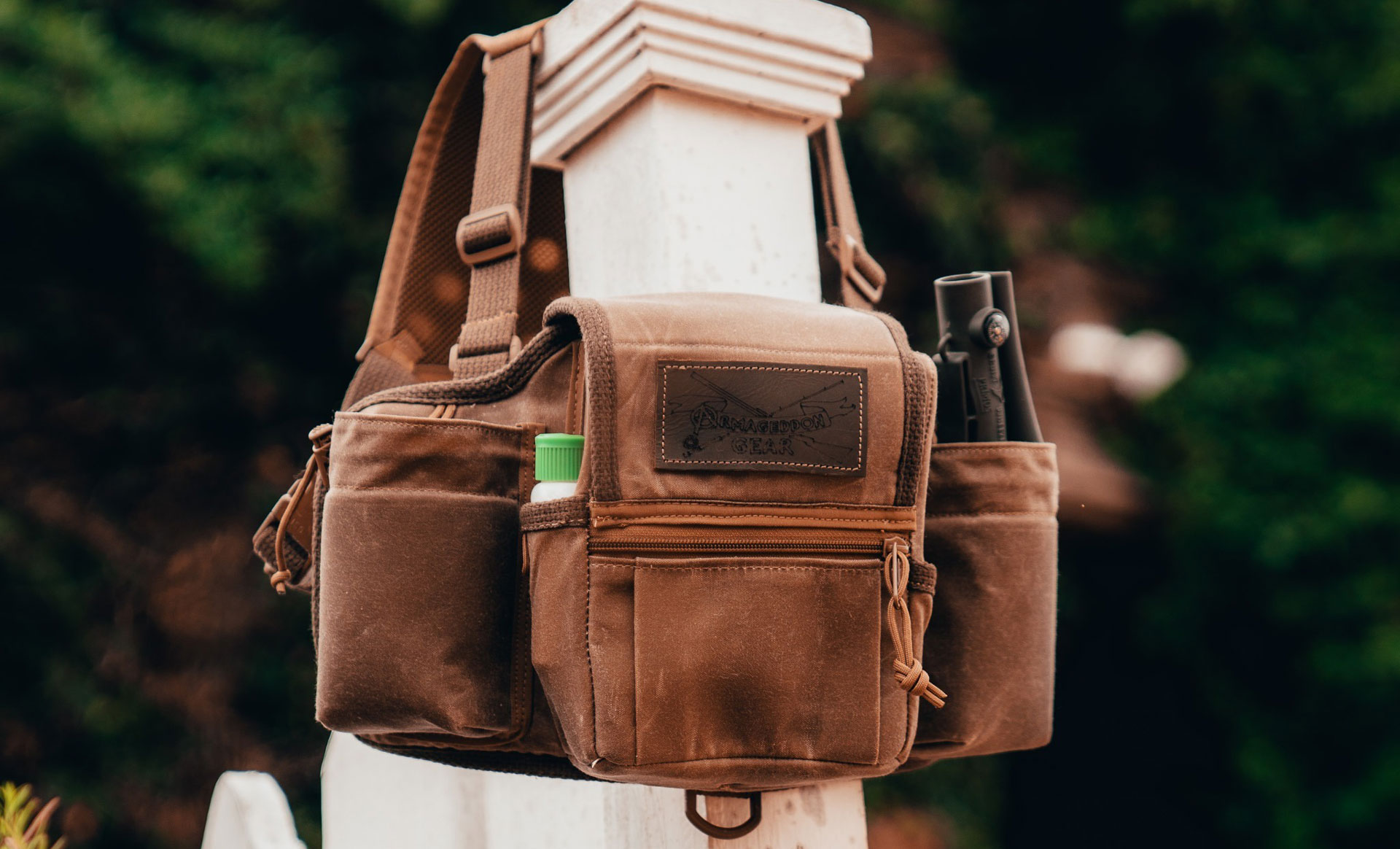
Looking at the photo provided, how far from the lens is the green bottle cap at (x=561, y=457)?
0.90 metres

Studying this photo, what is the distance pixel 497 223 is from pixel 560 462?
0.32 metres

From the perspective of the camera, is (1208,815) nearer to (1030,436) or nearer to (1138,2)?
(1138,2)

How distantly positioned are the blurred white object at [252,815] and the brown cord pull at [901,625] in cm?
69

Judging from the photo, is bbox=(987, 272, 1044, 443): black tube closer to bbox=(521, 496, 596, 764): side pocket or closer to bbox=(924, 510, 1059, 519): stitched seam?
bbox=(924, 510, 1059, 519): stitched seam

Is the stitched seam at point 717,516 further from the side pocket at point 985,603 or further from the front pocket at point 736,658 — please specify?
the side pocket at point 985,603

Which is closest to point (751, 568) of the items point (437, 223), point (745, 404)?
point (745, 404)

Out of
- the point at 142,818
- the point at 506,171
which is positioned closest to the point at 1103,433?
the point at 142,818

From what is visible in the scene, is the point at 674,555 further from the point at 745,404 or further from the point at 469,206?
the point at 469,206

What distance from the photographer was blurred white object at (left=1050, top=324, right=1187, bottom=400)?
4.82 meters

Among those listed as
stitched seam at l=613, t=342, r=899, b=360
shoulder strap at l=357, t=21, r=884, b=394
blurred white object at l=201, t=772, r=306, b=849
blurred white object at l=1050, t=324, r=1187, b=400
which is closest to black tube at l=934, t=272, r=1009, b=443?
shoulder strap at l=357, t=21, r=884, b=394

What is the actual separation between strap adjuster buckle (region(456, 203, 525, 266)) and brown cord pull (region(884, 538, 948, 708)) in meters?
0.48

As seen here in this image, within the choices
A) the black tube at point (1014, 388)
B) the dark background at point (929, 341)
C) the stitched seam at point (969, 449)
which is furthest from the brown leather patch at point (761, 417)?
the dark background at point (929, 341)

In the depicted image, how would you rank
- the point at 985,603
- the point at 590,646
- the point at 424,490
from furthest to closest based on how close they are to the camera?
the point at 985,603 < the point at 424,490 < the point at 590,646

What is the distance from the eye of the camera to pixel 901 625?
36.0 inches
